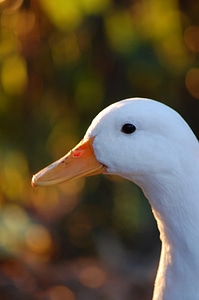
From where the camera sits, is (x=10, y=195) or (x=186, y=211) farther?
(x=10, y=195)

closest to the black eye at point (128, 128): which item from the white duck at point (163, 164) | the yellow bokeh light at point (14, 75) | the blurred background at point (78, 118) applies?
the white duck at point (163, 164)

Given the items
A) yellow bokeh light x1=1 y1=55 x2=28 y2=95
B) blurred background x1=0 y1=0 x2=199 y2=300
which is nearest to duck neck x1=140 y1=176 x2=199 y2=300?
blurred background x1=0 y1=0 x2=199 y2=300

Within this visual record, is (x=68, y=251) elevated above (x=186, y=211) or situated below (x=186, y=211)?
below

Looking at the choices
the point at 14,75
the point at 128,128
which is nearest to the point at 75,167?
the point at 128,128

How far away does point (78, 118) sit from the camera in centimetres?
338

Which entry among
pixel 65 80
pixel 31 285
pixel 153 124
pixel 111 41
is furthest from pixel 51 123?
pixel 153 124

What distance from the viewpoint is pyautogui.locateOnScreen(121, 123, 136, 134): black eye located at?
1863 mm

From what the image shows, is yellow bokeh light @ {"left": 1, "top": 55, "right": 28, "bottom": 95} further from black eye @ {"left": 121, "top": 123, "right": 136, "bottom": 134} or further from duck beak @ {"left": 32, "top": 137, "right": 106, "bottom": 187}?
black eye @ {"left": 121, "top": 123, "right": 136, "bottom": 134}

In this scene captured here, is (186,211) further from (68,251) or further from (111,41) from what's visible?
(68,251)

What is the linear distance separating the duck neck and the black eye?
0.37 ft

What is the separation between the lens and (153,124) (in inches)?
72.5

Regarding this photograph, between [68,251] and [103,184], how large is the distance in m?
0.35

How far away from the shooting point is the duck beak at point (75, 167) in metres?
1.95

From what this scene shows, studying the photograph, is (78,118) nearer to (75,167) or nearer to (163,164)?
(75,167)
